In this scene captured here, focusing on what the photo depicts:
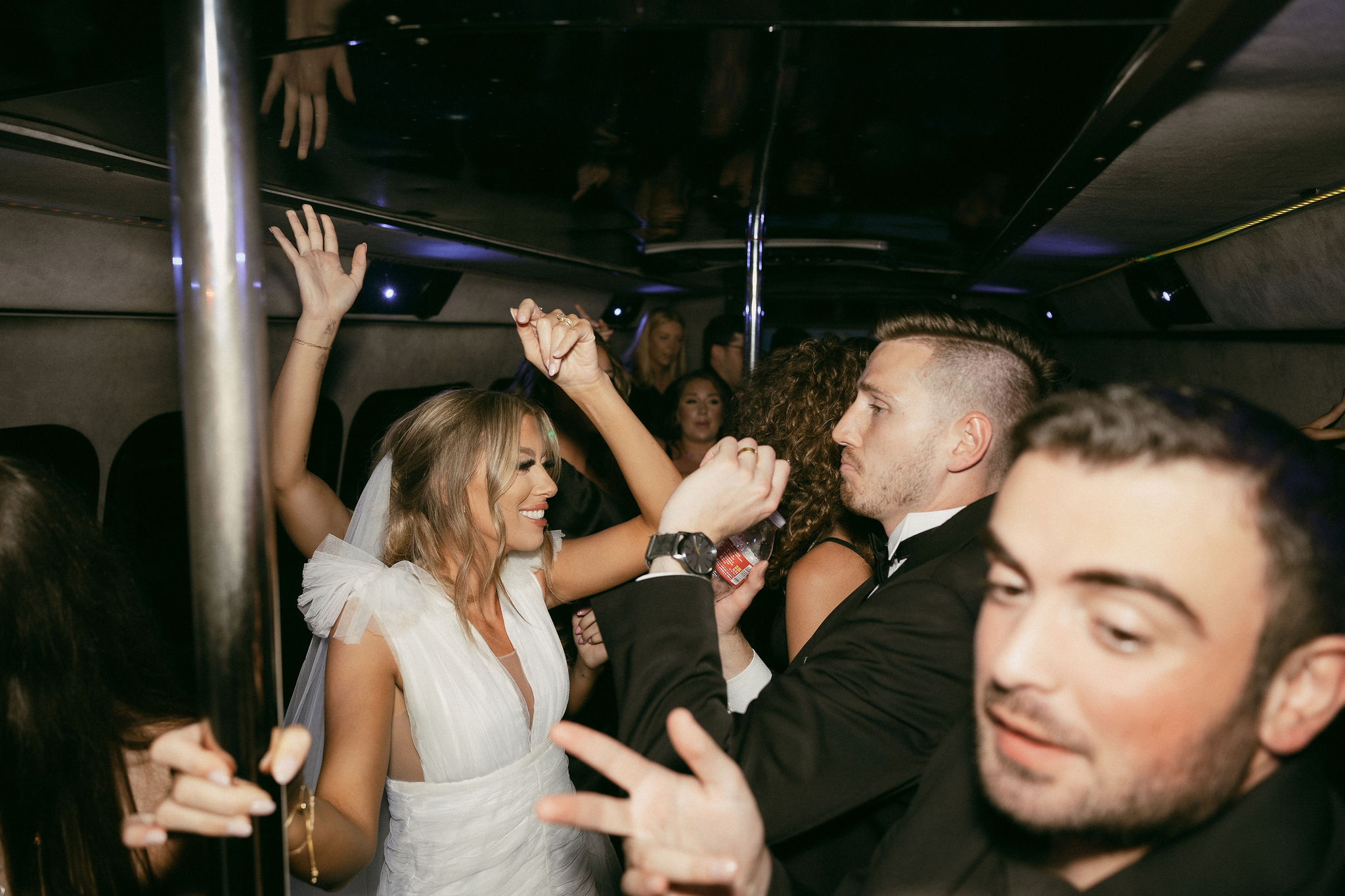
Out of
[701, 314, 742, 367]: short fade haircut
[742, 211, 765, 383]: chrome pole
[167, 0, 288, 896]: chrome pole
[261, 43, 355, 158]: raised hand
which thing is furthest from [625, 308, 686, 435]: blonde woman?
[167, 0, 288, 896]: chrome pole

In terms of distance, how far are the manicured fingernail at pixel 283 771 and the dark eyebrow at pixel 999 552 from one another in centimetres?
82

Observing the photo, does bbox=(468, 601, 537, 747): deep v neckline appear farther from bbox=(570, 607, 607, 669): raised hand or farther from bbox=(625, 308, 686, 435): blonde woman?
bbox=(625, 308, 686, 435): blonde woman

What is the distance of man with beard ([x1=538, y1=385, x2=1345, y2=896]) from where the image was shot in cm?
85

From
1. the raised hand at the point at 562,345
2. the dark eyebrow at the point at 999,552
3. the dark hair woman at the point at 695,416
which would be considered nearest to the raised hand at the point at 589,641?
the raised hand at the point at 562,345

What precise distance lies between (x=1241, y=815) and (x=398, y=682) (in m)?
1.70

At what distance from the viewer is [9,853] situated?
131 cm

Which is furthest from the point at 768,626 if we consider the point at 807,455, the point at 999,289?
the point at 999,289

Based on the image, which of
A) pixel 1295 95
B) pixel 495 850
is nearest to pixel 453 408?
pixel 495 850

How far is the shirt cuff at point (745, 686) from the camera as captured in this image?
2.24m

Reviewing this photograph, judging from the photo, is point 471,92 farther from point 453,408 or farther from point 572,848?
point 572,848

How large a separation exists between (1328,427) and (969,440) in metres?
2.31

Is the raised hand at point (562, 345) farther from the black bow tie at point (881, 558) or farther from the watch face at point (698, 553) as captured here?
the black bow tie at point (881, 558)

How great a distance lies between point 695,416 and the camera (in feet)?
15.9

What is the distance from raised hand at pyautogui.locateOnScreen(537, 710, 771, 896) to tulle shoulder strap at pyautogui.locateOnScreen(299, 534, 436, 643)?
1.10 meters
